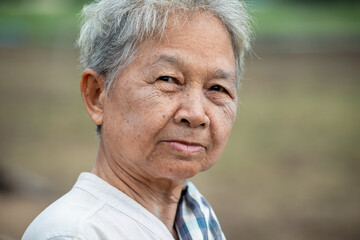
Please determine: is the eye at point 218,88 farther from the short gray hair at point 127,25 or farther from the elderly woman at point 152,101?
the short gray hair at point 127,25

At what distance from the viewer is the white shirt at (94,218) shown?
1.52 metres

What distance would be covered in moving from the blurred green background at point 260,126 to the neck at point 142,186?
2.76 ft

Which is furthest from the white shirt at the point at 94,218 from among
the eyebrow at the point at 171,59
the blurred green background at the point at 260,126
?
the blurred green background at the point at 260,126

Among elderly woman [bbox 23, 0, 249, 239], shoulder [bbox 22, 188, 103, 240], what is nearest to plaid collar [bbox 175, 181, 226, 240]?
elderly woman [bbox 23, 0, 249, 239]

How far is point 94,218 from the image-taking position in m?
1.58

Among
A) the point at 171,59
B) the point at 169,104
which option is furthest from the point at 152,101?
the point at 171,59

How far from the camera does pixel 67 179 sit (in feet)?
26.0

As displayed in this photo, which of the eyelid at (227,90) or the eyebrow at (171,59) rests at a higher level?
the eyebrow at (171,59)

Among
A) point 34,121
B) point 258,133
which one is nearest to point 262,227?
point 258,133

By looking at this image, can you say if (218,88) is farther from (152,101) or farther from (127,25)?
(127,25)

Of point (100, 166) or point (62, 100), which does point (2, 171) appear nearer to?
point (100, 166)

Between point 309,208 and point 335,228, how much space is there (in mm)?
657

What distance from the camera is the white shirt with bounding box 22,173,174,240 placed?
1.52 m

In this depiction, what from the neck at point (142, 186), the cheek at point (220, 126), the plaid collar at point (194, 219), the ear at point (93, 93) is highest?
the ear at point (93, 93)
